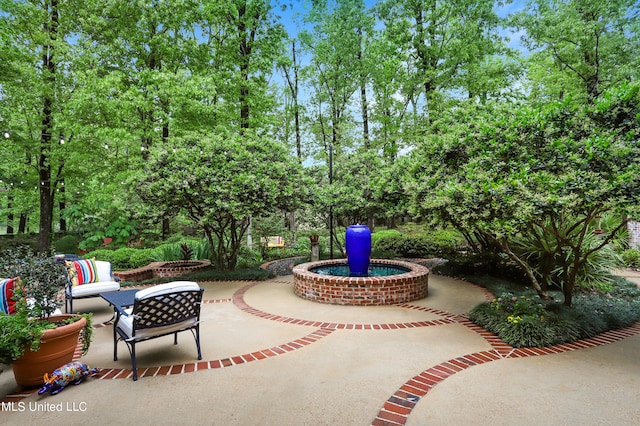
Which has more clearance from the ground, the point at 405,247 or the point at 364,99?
the point at 364,99

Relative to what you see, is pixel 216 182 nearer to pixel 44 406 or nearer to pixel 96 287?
pixel 96 287

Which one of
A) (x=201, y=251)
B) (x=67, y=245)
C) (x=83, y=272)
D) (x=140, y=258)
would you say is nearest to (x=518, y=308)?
(x=83, y=272)

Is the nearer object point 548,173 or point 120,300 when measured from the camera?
point 548,173

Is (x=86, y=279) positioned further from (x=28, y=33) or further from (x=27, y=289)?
(x=28, y=33)

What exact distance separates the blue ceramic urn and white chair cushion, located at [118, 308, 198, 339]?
13.2ft

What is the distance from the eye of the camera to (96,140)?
11.5 meters

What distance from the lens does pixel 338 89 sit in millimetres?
18219

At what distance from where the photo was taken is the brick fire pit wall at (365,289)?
5965 mm

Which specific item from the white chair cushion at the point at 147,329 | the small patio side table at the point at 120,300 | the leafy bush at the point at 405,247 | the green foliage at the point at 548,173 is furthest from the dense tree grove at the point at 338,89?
the white chair cushion at the point at 147,329

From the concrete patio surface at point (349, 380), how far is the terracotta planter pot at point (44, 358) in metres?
0.13

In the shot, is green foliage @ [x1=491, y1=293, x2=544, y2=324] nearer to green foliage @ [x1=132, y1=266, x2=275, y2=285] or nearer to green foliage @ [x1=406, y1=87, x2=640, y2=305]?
green foliage @ [x1=406, y1=87, x2=640, y2=305]

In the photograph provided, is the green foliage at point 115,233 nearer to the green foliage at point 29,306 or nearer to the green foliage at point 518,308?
the green foliage at point 29,306

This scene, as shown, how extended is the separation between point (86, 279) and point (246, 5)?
35.2 ft

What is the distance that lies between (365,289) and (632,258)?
912 cm
